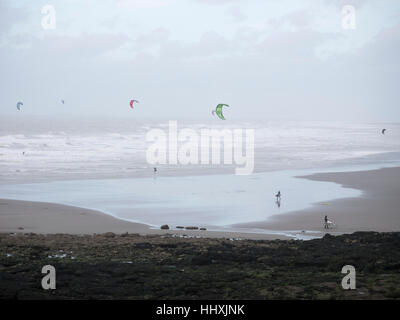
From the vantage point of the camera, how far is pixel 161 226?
1769 cm

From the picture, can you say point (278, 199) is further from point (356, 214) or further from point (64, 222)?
point (64, 222)

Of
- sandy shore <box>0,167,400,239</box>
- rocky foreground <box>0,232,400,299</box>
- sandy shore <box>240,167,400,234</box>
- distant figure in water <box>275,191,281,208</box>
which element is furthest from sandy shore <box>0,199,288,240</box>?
distant figure in water <box>275,191,281,208</box>

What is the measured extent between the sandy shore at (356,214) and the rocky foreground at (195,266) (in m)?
2.52

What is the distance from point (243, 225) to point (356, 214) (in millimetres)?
4662

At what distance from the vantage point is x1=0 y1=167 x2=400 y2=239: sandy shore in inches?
680

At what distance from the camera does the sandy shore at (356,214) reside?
1786cm

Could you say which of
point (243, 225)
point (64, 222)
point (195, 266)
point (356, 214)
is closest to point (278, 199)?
point (356, 214)

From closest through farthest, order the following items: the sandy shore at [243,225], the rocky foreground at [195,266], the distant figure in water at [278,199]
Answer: the rocky foreground at [195,266] < the sandy shore at [243,225] < the distant figure in water at [278,199]

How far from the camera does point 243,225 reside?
18203mm

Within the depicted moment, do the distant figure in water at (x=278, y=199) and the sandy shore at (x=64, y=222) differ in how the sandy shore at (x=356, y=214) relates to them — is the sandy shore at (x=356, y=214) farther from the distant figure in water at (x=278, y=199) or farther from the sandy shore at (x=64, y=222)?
the sandy shore at (x=64, y=222)

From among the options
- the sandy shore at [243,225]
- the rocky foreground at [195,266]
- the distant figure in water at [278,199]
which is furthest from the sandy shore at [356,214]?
the rocky foreground at [195,266]

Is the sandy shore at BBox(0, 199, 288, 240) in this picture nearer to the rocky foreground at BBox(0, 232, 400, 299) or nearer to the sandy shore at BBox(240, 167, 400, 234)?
the rocky foreground at BBox(0, 232, 400, 299)
